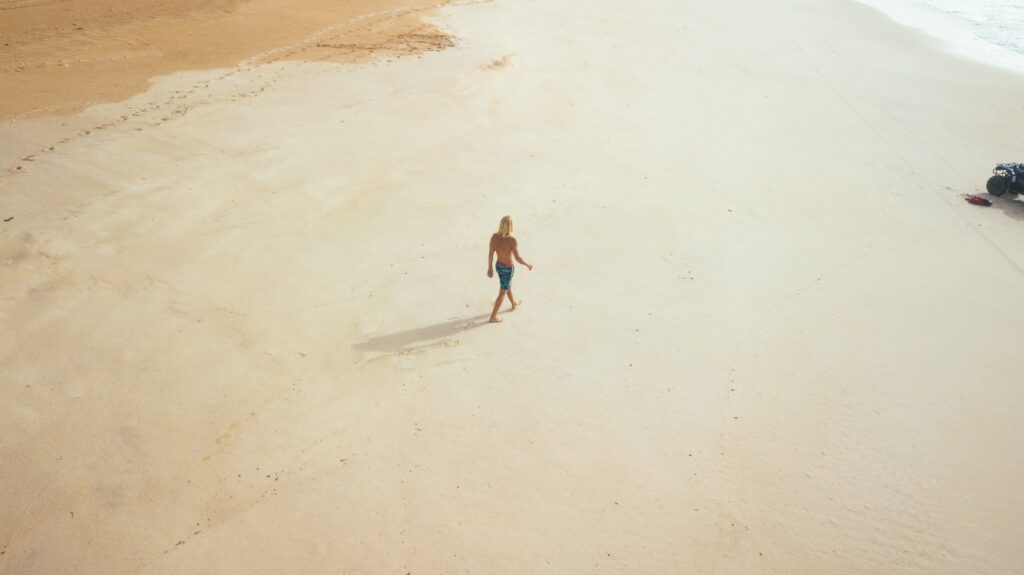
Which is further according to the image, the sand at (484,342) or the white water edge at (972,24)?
the white water edge at (972,24)

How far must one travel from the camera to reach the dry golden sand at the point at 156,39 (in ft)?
35.4

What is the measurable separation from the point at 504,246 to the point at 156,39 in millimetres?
11140

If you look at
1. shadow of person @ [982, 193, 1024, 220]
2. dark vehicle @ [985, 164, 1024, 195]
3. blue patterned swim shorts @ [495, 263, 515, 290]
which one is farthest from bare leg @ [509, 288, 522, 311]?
dark vehicle @ [985, 164, 1024, 195]

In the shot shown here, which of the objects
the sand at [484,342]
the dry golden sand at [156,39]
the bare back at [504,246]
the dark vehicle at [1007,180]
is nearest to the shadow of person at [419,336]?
the sand at [484,342]

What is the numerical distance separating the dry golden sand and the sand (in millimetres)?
969

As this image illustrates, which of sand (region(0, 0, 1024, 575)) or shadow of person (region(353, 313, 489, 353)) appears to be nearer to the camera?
sand (region(0, 0, 1024, 575))

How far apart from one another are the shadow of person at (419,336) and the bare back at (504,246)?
0.80m

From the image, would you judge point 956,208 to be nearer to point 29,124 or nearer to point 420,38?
point 420,38

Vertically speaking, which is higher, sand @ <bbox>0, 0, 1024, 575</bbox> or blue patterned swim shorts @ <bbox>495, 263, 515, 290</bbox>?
blue patterned swim shorts @ <bbox>495, 263, 515, 290</bbox>

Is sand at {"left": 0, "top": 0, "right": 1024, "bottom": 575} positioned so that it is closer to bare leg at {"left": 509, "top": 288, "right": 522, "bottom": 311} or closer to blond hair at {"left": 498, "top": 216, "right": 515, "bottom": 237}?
bare leg at {"left": 509, "top": 288, "right": 522, "bottom": 311}

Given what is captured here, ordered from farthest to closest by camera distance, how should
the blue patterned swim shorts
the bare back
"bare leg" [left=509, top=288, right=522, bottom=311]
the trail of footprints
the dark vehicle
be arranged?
the dark vehicle
the trail of footprints
"bare leg" [left=509, top=288, right=522, bottom=311]
the blue patterned swim shorts
the bare back

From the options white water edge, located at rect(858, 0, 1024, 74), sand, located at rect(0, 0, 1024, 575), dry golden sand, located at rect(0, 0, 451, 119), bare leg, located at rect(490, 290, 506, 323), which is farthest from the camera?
white water edge, located at rect(858, 0, 1024, 74)

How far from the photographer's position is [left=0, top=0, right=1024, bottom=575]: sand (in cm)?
471

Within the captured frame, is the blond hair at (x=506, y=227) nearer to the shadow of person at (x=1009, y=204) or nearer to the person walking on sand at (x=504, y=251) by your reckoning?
the person walking on sand at (x=504, y=251)
